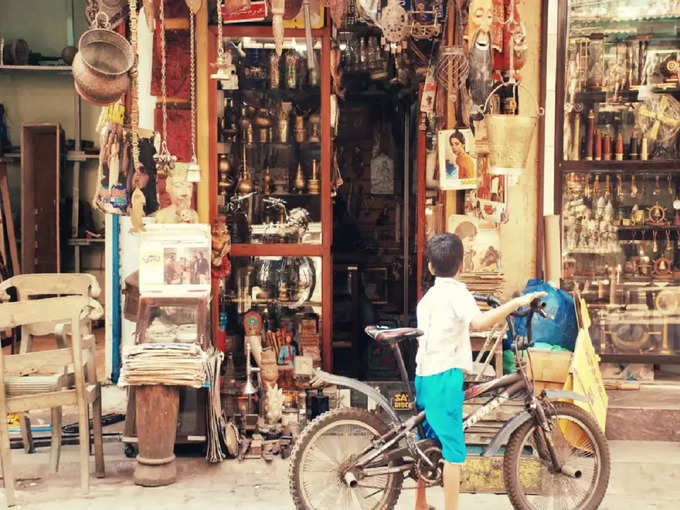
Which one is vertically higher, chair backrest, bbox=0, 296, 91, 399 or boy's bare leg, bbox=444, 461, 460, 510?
chair backrest, bbox=0, 296, 91, 399

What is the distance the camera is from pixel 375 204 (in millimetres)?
10289

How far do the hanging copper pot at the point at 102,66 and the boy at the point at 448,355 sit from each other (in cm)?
246

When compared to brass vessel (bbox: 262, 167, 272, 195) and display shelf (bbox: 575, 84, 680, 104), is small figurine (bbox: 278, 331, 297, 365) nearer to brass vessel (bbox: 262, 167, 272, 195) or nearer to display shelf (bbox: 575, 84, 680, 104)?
brass vessel (bbox: 262, 167, 272, 195)

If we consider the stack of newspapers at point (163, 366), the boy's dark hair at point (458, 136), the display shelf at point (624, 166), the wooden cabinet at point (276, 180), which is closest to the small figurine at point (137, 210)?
the wooden cabinet at point (276, 180)

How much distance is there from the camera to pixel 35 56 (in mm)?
12250

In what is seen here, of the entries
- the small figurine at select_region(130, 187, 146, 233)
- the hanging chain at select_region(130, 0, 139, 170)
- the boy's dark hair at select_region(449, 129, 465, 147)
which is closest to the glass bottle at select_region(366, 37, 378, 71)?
the boy's dark hair at select_region(449, 129, 465, 147)

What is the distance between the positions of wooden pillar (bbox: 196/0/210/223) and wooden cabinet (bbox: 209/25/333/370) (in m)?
0.16

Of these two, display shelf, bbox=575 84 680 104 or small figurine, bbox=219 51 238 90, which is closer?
small figurine, bbox=219 51 238 90

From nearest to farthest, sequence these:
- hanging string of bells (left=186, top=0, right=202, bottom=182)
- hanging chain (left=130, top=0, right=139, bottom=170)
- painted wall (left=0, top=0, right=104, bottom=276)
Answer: hanging chain (left=130, top=0, right=139, bottom=170)
hanging string of bells (left=186, top=0, right=202, bottom=182)
painted wall (left=0, top=0, right=104, bottom=276)

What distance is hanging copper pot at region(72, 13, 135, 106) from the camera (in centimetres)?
593

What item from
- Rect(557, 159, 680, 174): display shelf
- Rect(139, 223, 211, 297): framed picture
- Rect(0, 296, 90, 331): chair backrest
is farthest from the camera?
Rect(557, 159, 680, 174): display shelf

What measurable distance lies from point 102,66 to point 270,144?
1876mm

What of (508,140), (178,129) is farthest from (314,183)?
(508,140)

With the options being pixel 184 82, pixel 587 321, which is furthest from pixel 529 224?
pixel 184 82
